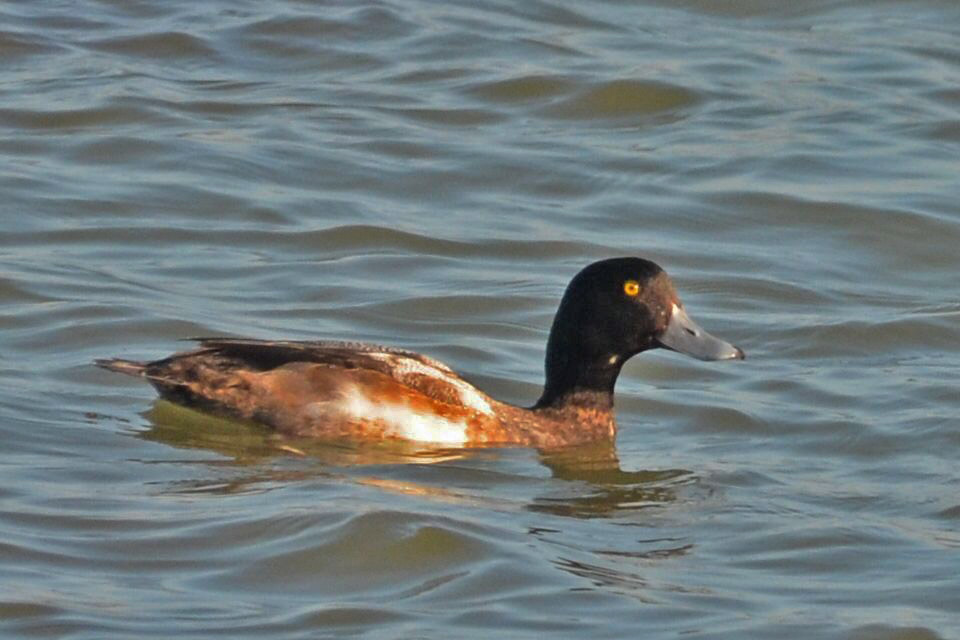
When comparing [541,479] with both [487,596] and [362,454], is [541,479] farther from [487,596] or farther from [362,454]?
[487,596]

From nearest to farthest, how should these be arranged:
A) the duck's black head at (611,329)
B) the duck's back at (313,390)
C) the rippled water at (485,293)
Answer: the rippled water at (485,293) < the duck's back at (313,390) < the duck's black head at (611,329)

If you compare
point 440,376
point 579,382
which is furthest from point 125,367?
point 579,382

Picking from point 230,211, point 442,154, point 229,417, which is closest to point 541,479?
point 229,417

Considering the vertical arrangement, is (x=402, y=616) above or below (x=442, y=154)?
below

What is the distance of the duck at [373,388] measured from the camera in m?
9.72

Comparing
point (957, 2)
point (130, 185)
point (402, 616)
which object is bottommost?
point (402, 616)

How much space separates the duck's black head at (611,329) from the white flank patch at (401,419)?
28.4 inches

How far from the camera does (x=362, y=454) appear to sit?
31.4 ft

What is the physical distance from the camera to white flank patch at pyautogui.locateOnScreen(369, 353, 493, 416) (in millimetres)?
9859

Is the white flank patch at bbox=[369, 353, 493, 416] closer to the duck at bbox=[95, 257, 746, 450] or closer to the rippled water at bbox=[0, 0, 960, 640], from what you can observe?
the duck at bbox=[95, 257, 746, 450]

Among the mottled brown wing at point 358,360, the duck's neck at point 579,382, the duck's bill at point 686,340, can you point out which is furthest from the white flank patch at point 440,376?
the duck's bill at point 686,340

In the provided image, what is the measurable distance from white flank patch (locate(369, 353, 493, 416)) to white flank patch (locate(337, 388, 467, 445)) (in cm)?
11

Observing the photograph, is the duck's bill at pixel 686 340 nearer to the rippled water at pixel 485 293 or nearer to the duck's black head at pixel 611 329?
the duck's black head at pixel 611 329

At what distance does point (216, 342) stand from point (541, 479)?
4.92 ft
